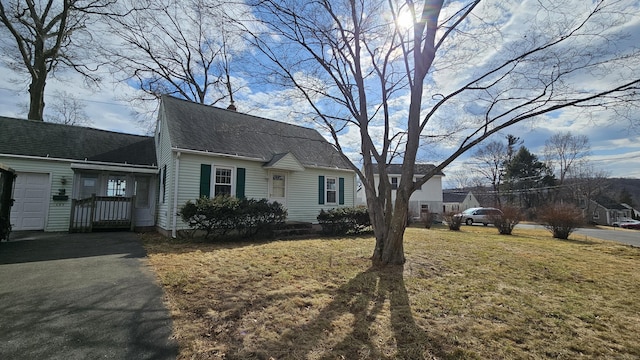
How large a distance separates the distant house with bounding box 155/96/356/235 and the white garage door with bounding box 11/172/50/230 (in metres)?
3.94

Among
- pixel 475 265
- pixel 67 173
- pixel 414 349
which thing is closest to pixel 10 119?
pixel 67 173

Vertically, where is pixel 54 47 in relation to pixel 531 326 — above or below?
above

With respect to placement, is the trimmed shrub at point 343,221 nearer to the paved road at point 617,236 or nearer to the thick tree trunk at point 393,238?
the thick tree trunk at point 393,238

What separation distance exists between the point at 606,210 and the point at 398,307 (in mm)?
60280

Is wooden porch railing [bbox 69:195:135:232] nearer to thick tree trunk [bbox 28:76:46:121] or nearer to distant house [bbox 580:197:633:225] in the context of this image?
thick tree trunk [bbox 28:76:46:121]

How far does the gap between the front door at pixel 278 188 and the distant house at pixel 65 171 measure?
5.00m

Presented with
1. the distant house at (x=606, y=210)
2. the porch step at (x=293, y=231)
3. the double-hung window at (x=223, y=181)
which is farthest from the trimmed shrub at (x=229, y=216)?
the distant house at (x=606, y=210)

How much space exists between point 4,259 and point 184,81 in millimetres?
19378

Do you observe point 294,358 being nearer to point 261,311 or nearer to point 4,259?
point 261,311

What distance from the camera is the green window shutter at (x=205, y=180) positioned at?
10.6 meters

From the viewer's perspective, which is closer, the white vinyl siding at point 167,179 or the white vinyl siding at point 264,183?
the white vinyl siding at point 167,179

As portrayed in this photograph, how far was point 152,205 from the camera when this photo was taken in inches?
477

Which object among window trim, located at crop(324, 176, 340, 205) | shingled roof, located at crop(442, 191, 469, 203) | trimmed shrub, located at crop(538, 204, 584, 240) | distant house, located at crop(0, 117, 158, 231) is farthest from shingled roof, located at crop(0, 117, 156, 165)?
shingled roof, located at crop(442, 191, 469, 203)

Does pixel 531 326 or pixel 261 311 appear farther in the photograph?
pixel 261 311
